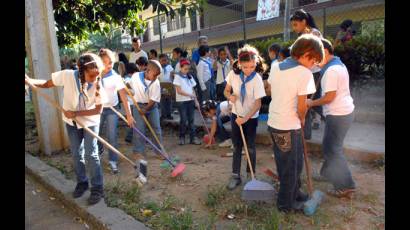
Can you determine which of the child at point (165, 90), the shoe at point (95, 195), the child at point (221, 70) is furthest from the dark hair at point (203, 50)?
the shoe at point (95, 195)

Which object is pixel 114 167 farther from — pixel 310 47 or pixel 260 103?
pixel 310 47

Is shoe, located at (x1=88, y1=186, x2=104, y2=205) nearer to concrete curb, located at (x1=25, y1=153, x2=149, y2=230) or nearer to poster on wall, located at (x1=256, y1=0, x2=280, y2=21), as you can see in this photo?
concrete curb, located at (x1=25, y1=153, x2=149, y2=230)

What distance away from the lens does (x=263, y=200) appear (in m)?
3.59

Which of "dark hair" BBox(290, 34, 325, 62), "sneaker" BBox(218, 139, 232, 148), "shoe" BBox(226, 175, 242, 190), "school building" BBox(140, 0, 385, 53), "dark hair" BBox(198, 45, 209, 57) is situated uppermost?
"school building" BBox(140, 0, 385, 53)

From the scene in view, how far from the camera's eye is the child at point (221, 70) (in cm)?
782

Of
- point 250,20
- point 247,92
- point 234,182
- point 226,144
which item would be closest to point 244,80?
point 247,92

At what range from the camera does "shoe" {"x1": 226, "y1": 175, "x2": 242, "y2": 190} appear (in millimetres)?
4032

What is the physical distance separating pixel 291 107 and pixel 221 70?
15.9 feet

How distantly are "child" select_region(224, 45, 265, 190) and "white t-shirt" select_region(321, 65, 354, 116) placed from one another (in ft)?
2.38

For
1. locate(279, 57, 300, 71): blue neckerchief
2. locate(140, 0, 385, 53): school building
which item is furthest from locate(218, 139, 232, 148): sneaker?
locate(140, 0, 385, 53): school building

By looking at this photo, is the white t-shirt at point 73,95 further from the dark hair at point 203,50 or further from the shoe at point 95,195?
the dark hair at point 203,50

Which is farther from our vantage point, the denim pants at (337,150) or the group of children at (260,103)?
the denim pants at (337,150)

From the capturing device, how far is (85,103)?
3740 mm
